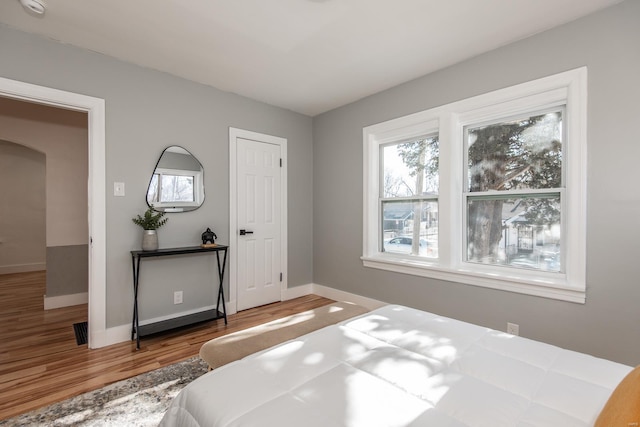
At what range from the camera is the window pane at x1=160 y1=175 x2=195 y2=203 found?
10.0ft

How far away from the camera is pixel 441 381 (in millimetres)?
1063

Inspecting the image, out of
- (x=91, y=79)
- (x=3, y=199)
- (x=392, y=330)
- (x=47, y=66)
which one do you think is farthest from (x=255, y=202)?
(x=3, y=199)

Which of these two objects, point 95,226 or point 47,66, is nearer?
point 47,66

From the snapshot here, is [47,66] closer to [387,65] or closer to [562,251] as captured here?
[387,65]

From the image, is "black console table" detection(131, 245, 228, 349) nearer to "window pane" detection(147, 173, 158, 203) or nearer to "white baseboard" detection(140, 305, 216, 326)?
"white baseboard" detection(140, 305, 216, 326)

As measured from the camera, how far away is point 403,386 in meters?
1.04

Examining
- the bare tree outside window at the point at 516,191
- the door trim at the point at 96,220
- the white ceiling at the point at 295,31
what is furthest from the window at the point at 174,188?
the bare tree outside window at the point at 516,191

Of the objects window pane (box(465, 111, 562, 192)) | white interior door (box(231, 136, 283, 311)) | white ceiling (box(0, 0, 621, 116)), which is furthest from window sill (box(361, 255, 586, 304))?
white ceiling (box(0, 0, 621, 116))

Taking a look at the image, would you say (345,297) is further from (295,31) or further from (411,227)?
(295,31)

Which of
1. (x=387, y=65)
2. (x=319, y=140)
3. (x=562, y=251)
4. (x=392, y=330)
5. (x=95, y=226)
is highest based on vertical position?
(x=387, y=65)

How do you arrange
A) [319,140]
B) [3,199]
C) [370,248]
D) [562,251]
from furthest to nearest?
[3,199] < [319,140] < [370,248] < [562,251]

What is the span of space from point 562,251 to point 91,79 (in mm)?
4188

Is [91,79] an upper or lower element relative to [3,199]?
upper

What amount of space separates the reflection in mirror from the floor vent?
1.38 m
